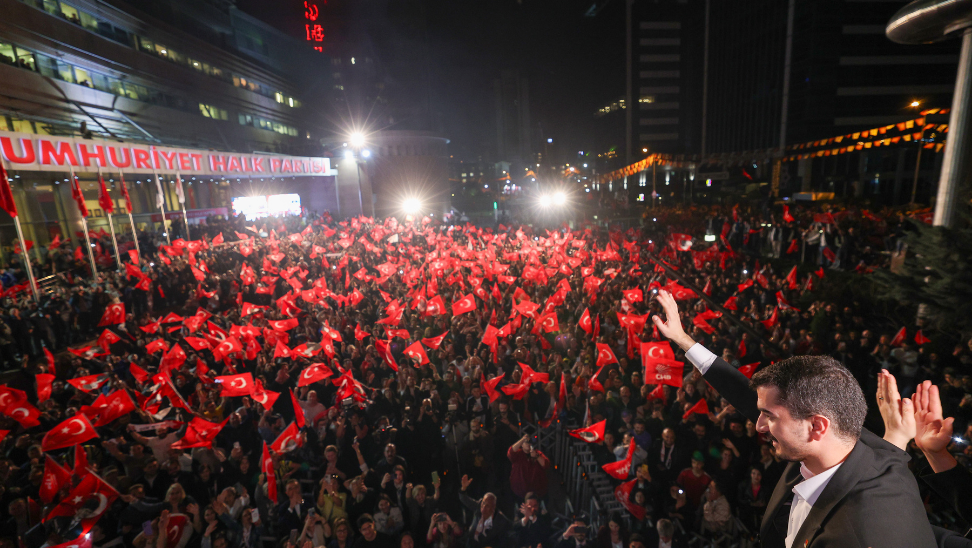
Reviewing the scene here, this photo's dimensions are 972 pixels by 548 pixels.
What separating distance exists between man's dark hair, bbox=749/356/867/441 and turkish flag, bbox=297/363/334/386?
8703mm

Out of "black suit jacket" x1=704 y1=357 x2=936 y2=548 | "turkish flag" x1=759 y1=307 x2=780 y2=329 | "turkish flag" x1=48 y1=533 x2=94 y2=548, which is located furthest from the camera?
"turkish flag" x1=759 y1=307 x2=780 y2=329

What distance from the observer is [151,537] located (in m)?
6.00

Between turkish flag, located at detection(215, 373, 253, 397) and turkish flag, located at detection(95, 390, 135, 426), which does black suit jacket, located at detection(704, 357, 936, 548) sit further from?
turkish flag, located at detection(95, 390, 135, 426)

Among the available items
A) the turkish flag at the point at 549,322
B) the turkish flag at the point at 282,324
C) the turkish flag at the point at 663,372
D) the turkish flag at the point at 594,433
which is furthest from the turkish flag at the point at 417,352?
the turkish flag at the point at 663,372

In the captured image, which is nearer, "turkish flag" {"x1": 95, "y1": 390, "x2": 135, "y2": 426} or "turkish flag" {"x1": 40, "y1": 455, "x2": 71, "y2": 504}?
"turkish flag" {"x1": 40, "y1": 455, "x2": 71, "y2": 504}

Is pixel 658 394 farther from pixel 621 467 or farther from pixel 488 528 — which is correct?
pixel 488 528

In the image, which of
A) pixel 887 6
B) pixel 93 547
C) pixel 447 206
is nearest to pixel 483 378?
pixel 93 547

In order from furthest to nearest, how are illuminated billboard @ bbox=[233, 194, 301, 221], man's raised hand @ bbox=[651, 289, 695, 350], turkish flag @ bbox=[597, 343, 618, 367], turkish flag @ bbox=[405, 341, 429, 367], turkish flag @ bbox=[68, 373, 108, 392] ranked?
1. illuminated billboard @ bbox=[233, 194, 301, 221]
2. turkish flag @ bbox=[405, 341, 429, 367]
3. turkish flag @ bbox=[597, 343, 618, 367]
4. turkish flag @ bbox=[68, 373, 108, 392]
5. man's raised hand @ bbox=[651, 289, 695, 350]

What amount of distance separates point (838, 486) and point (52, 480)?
28.2 ft

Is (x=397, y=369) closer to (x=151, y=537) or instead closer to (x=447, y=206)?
(x=151, y=537)

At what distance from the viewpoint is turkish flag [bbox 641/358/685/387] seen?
7809 mm

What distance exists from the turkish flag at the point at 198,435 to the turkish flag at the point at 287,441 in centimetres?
91

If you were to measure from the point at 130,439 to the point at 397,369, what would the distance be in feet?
16.3

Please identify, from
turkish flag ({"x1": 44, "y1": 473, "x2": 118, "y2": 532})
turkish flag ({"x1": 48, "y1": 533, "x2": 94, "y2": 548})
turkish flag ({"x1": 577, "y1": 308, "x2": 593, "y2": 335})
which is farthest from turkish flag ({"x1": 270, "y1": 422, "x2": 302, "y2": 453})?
turkish flag ({"x1": 577, "y1": 308, "x2": 593, "y2": 335})
